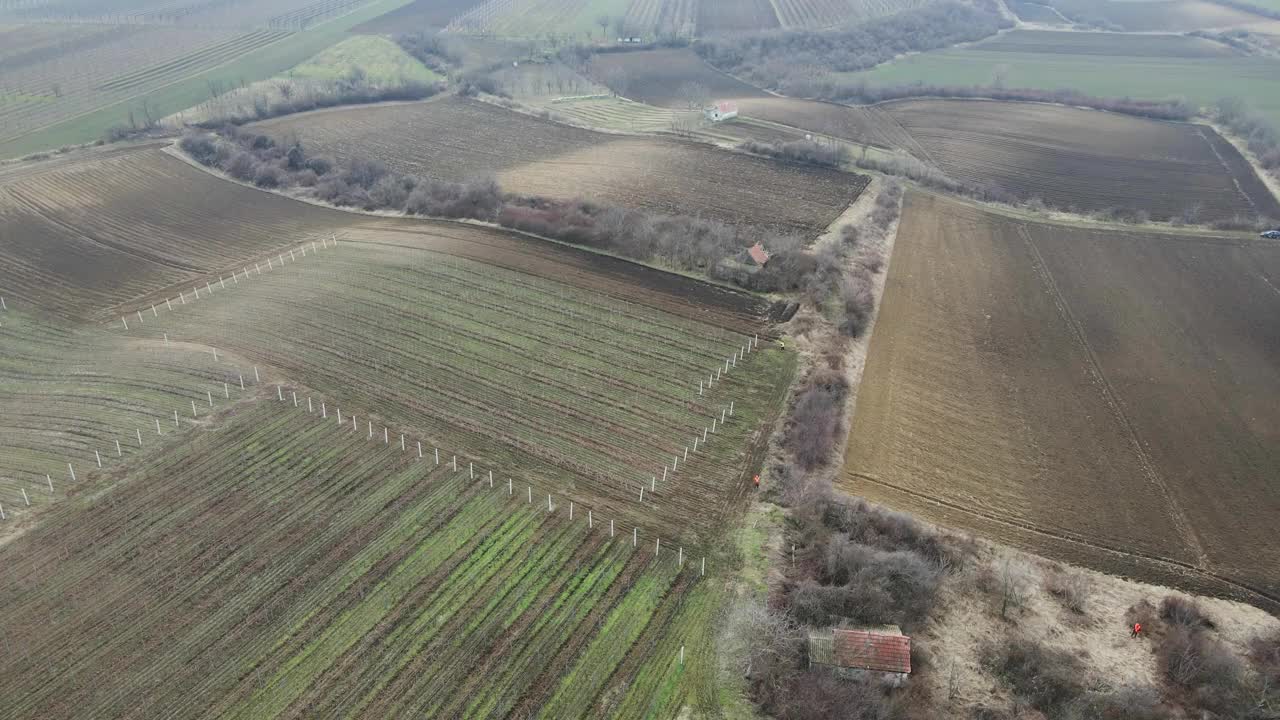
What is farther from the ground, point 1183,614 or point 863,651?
point 863,651

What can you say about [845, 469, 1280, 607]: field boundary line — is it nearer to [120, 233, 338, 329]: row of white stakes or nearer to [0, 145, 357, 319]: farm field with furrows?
[120, 233, 338, 329]: row of white stakes

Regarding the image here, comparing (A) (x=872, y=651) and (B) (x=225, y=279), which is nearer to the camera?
(A) (x=872, y=651)

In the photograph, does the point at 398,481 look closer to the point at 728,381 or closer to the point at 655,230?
the point at 728,381

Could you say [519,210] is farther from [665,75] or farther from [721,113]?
[665,75]

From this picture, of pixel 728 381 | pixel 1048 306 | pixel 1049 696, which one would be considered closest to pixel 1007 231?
pixel 1048 306

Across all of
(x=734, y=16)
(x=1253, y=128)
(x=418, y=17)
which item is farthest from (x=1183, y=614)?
(x=418, y=17)

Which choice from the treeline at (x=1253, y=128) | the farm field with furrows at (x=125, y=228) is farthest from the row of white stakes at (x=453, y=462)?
the treeline at (x=1253, y=128)

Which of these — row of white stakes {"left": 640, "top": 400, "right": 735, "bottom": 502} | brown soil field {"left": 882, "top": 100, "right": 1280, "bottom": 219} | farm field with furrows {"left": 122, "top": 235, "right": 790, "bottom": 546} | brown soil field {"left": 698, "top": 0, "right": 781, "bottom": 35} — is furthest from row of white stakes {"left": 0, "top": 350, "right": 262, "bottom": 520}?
brown soil field {"left": 698, "top": 0, "right": 781, "bottom": 35}
